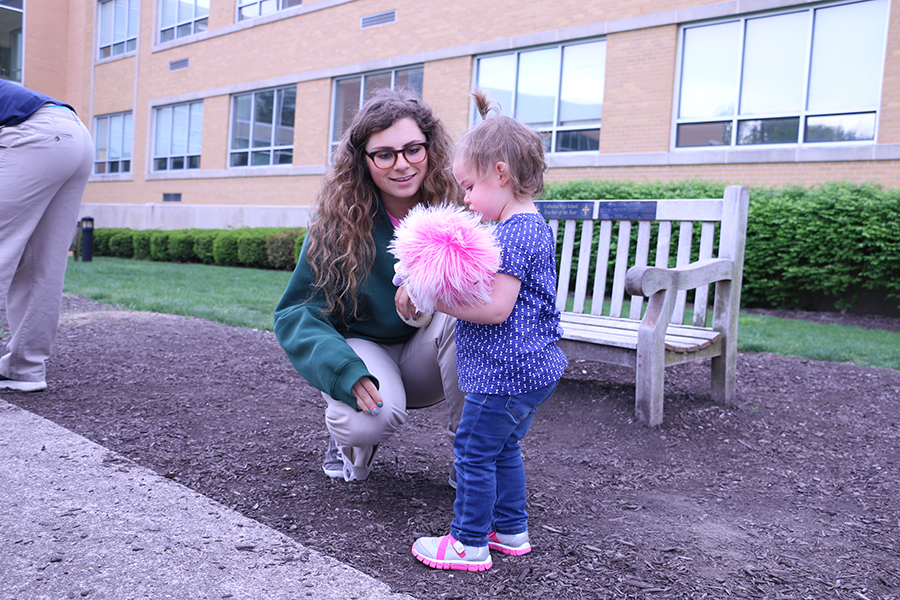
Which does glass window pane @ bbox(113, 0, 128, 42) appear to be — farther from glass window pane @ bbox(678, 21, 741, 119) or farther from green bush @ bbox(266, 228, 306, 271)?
glass window pane @ bbox(678, 21, 741, 119)

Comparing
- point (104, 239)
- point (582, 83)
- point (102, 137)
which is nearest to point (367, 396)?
point (582, 83)

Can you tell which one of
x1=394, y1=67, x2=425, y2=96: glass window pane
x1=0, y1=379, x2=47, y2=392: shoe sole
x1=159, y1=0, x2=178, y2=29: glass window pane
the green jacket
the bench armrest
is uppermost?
x1=159, y1=0, x2=178, y2=29: glass window pane

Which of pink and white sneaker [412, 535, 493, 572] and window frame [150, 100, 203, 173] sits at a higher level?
window frame [150, 100, 203, 173]

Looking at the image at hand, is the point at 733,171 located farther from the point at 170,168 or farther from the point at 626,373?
the point at 170,168

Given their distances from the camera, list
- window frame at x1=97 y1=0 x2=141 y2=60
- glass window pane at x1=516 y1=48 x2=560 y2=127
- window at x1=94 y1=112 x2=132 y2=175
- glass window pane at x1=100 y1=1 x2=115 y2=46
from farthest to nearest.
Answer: glass window pane at x1=100 y1=1 x2=115 y2=46 < window at x1=94 y1=112 x2=132 y2=175 < window frame at x1=97 y1=0 x2=141 y2=60 < glass window pane at x1=516 y1=48 x2=560 y2=127

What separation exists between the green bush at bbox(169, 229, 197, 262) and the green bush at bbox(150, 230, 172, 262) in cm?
35

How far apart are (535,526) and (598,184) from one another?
9.19m

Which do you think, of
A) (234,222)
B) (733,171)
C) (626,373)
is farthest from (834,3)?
(234,222)

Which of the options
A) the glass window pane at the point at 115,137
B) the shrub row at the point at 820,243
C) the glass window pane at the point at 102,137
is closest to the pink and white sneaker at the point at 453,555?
the shrub row at the point at 820,243

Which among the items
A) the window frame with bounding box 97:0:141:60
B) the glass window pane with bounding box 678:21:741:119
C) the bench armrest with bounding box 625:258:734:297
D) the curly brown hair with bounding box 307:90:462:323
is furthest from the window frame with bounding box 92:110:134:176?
the curly brown hair with bounding box 307:90:462:323

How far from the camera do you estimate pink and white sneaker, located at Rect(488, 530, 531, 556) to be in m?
2.18

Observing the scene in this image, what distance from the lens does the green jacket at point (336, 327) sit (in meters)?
2.30

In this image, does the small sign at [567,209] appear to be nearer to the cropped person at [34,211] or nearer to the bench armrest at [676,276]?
the bench armrest at [676,276]

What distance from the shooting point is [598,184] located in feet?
36.1
